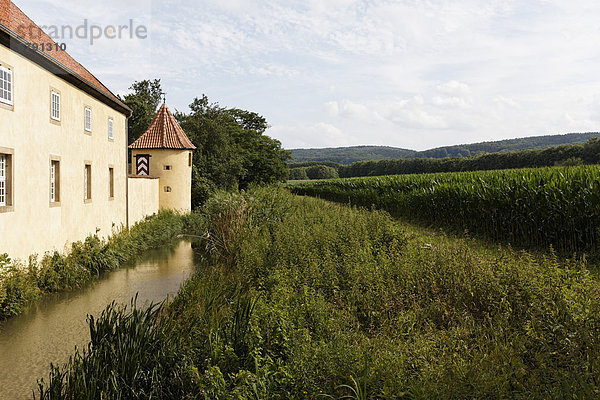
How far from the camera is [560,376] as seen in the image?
4027 mm

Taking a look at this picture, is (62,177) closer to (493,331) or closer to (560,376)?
(493,331)

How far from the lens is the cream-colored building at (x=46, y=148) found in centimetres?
1018

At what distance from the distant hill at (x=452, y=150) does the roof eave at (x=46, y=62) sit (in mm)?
47966

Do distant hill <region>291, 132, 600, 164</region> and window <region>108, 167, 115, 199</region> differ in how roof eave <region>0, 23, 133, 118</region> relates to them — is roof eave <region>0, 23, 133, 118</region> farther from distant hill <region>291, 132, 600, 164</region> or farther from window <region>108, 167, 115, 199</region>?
distant hill <region>291, 132, 600, 164</region>

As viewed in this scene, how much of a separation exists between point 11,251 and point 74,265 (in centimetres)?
265

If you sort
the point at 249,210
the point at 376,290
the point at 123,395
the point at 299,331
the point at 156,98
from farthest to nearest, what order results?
the point at 156,98
the point at 249,210
the point at 376,290
the point at 299,331
the point at 123,395

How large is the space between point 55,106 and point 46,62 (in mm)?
1311

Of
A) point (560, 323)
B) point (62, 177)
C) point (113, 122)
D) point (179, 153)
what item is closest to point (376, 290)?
point (560, 323)

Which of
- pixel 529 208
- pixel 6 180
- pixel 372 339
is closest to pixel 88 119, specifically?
pixel 6 180

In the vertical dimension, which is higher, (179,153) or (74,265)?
(179,153)

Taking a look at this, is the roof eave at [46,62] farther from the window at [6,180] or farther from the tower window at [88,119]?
the window at [6,180]

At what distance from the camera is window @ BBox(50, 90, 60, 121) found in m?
12.6

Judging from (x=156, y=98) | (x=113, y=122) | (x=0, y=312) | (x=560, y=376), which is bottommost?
(x=0, y=312)

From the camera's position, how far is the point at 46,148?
12070 mm
